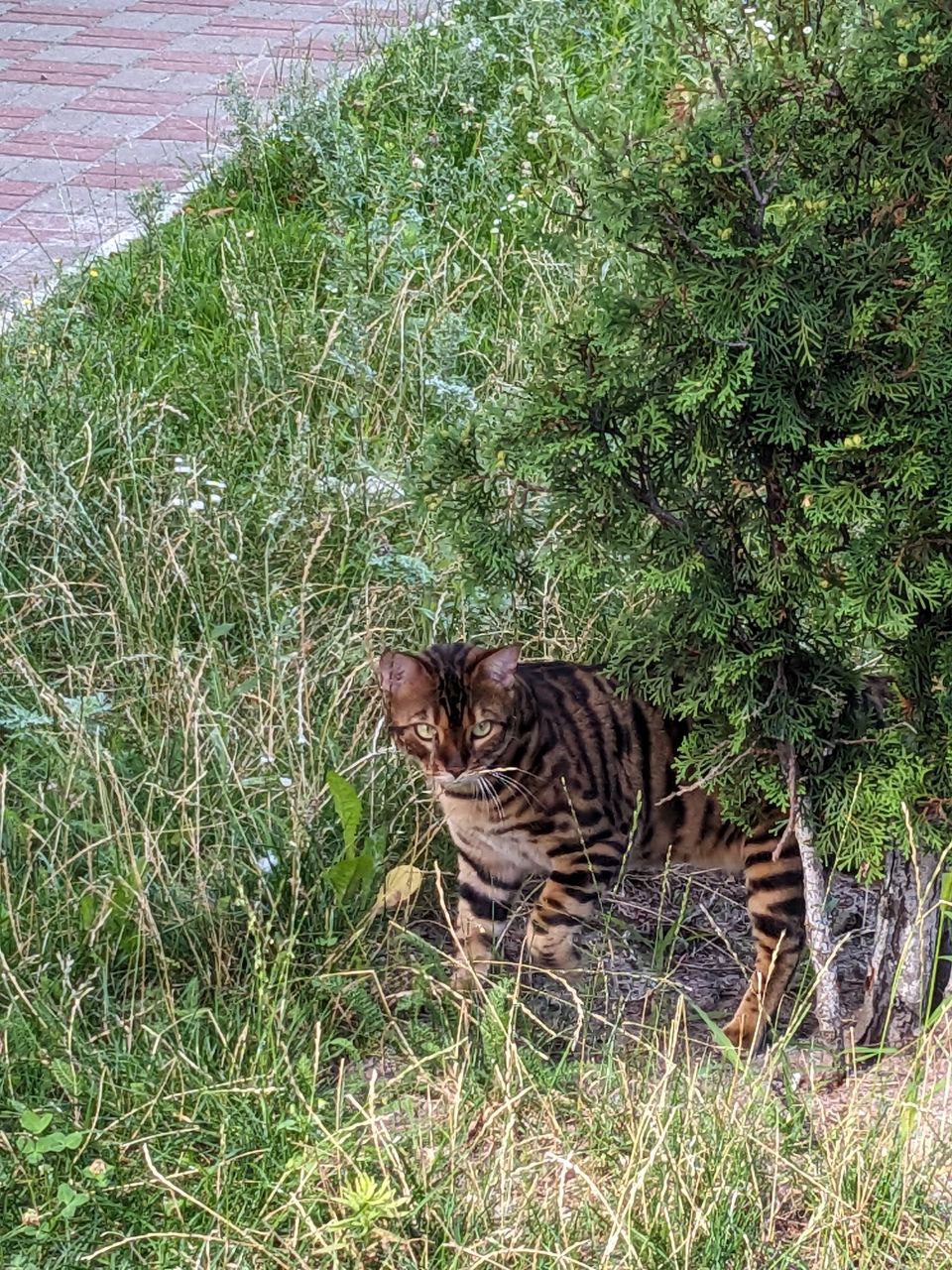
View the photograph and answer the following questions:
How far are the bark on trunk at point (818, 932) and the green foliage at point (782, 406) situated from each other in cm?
6

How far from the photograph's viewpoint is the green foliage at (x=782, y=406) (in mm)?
3152

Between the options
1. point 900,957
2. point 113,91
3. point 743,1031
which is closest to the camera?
point 900,957

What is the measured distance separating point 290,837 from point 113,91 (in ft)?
19.7

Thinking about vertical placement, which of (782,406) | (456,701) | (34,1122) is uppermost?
(782,406)

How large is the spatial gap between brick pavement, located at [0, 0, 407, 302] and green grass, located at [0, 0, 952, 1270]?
78cm

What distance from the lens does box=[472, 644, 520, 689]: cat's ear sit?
403cm

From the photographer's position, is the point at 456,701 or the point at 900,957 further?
the point at 456,701

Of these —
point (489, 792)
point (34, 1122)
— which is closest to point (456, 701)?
point (489, 792)

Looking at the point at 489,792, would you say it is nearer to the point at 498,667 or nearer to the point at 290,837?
the point at 498,667

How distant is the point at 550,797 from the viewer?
418 centimetres

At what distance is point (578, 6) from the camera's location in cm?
859

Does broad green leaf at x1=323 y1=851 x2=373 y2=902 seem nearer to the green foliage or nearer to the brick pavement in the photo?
the green foliage

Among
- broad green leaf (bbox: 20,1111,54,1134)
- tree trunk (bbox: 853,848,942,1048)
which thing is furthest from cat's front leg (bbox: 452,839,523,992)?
broad green leaf (bbox: 20,1111,54,1134)

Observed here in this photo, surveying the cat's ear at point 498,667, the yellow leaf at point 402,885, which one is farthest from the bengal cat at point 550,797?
the yellow leaf at point 402,885
